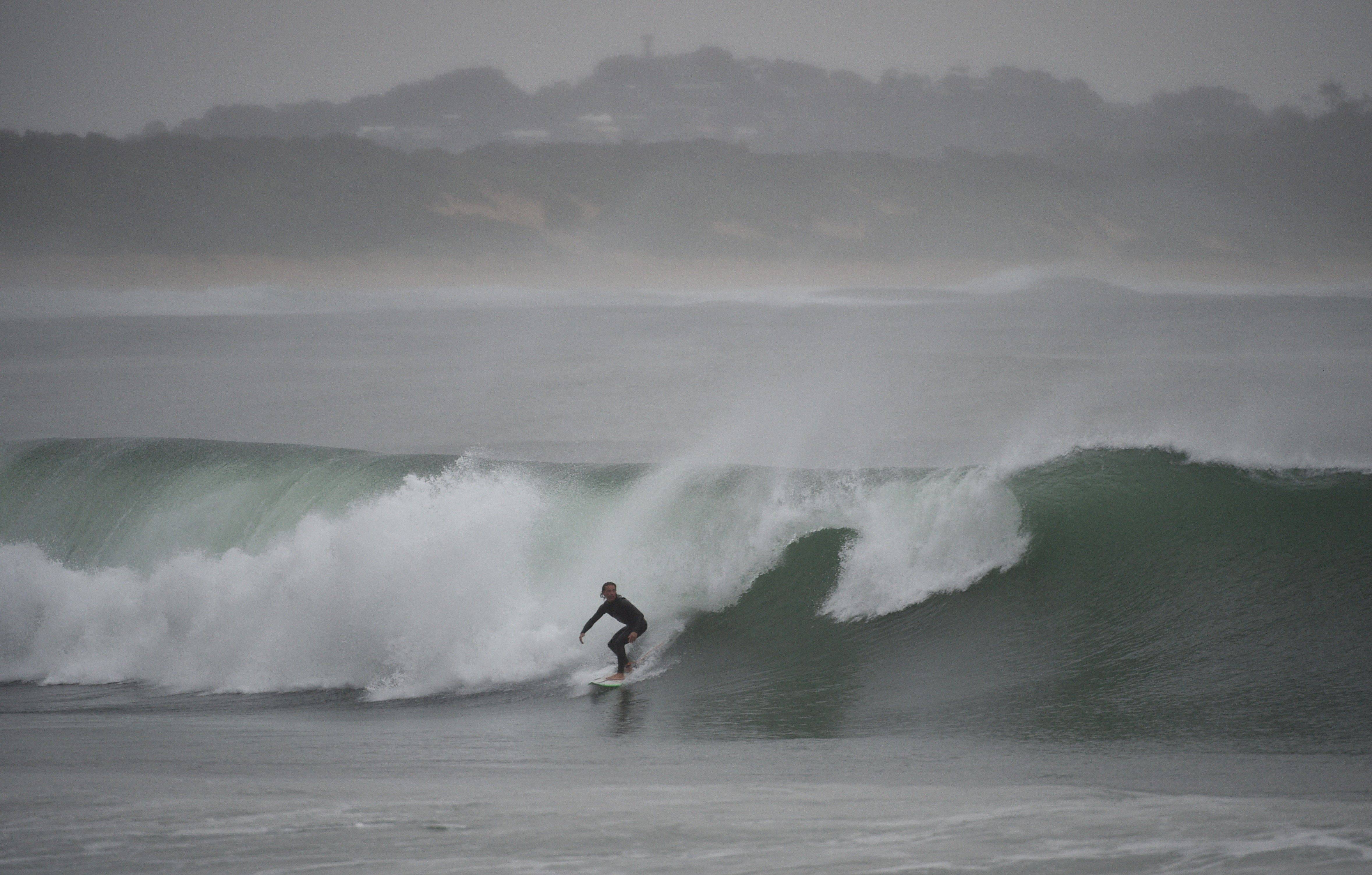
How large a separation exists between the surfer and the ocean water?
0.91ft

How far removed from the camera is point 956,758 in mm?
6074

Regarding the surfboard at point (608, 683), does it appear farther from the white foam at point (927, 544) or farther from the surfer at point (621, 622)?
the white foam at point (927, 544)

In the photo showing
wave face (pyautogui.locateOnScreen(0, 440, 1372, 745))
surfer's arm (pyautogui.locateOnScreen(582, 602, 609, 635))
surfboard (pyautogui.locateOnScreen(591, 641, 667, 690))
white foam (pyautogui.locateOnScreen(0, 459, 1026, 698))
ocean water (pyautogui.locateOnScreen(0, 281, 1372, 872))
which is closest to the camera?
ocean water (pyautogui.locateOnScreen(0, 281, 1372, 872))

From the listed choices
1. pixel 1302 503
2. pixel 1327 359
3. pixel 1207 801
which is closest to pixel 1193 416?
pixel 1327 359

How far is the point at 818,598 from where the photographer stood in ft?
32.8

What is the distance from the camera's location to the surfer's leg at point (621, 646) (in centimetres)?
873

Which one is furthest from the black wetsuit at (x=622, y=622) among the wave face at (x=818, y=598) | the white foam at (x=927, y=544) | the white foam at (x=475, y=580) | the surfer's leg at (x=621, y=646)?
the white foam at (x=927, y=544)

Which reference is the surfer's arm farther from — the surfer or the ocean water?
the ocean water

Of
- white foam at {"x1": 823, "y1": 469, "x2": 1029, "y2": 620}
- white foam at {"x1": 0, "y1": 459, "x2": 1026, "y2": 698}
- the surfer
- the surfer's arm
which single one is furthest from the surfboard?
white foam at {"x1": 823, "y1": 469, "x2": 1029, "y2": 620}

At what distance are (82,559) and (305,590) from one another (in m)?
5.52

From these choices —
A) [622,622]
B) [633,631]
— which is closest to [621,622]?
[622,622]

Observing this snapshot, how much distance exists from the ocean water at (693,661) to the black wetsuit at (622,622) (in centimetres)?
31

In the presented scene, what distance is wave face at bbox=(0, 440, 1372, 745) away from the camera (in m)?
7.36

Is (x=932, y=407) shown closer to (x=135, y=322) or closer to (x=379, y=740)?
(x=379, y=740)
